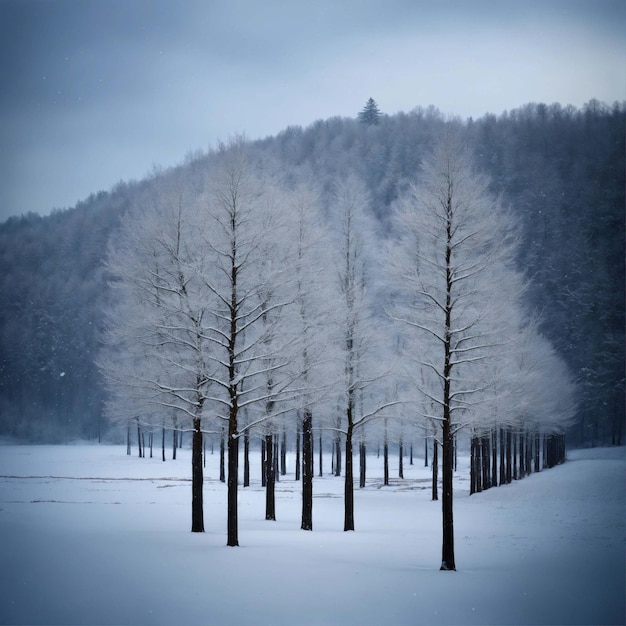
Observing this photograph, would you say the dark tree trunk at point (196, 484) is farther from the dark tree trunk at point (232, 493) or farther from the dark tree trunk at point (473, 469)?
the dark tree trunk at point (473, 469)

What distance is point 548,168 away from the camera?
121688mm

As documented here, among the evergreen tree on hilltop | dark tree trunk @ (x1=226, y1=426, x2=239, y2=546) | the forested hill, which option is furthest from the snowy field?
the evergreen tree on hilltop

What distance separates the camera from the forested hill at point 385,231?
87.7 m

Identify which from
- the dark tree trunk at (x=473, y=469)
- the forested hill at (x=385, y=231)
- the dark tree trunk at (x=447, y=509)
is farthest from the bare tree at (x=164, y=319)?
the forested hill at (x=385, y=231)

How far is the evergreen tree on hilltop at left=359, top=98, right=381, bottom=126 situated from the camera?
16850 cm

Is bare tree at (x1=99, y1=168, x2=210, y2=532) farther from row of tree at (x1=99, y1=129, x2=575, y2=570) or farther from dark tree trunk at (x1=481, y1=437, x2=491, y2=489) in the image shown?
dark tree trunk at (x1=481, y1=437, x2=491, y2=489)

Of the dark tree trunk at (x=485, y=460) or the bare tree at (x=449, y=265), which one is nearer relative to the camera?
the bare tree at (x=449, y=265)

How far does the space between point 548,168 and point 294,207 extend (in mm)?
123034

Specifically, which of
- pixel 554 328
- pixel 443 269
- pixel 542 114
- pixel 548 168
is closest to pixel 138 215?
pixel 443 269

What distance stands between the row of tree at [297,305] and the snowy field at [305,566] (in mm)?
1686

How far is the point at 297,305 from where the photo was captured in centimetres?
1639

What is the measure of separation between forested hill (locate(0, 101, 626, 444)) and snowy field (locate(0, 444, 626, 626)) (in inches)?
2295

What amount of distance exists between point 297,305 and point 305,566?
312 inches

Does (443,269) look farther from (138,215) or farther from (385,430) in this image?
(385,430)
